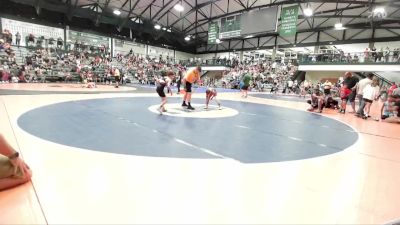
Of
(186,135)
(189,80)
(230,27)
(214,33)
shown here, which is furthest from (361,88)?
(214,33)

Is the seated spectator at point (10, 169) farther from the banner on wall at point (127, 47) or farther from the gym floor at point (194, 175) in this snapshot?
the banner on wall at point (127, 47)

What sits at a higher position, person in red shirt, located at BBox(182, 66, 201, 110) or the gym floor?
person in red shirt, located at BBox(182, 66, 201, 110)

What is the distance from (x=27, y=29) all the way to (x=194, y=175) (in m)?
28.2

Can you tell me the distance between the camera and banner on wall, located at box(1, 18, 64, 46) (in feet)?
77.4

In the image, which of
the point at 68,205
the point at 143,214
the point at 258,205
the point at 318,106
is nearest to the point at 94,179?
the point at 68,205

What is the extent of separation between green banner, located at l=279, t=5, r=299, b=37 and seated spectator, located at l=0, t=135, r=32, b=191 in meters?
19.5

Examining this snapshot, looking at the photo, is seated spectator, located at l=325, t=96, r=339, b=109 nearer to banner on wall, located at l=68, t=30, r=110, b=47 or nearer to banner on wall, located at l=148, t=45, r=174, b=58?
banner on wall, located at l=68, t=30, r=110, b=47

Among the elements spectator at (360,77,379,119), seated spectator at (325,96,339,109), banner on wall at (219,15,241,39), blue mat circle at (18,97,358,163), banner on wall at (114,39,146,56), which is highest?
banner on wall at (219,15,241,39)

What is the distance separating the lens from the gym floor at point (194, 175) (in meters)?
2.14

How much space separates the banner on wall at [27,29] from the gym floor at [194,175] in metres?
23.1

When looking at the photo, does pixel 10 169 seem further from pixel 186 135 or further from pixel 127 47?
pixel 127 47

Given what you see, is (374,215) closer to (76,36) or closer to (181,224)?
(181,224)

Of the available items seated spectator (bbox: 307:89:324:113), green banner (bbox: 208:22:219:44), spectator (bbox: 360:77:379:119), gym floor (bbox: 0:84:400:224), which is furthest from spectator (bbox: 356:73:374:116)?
green banner (bbox: 208:22:219:44)

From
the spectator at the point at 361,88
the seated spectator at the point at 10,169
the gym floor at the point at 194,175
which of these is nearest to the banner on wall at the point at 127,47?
the spectator at the point at 361,88
